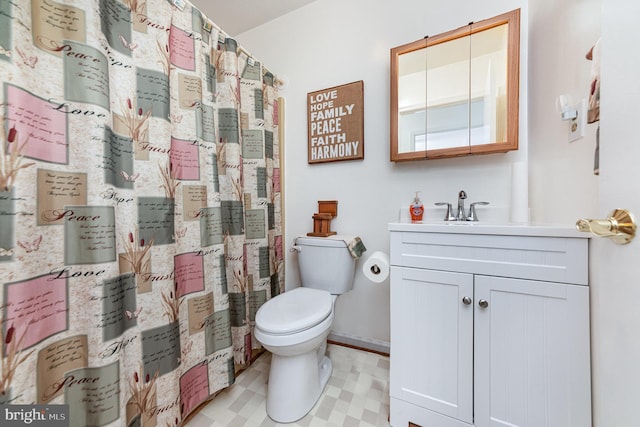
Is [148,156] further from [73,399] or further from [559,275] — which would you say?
[559,275]

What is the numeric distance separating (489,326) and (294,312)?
0.77 metres

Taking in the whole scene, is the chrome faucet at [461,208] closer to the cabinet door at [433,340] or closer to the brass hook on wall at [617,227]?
the cabinet door at [433,340]

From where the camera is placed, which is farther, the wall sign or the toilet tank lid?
the wall sign

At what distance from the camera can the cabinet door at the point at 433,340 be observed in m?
0.86

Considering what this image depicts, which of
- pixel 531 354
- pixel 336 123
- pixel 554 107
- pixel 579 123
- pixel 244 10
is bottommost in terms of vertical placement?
pixel 531 354

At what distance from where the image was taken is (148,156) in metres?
0.88

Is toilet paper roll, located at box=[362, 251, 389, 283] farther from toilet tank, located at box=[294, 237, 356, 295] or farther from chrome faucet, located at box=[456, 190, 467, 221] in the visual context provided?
chrome faucet, located at box=[456, 190, 467, 221]

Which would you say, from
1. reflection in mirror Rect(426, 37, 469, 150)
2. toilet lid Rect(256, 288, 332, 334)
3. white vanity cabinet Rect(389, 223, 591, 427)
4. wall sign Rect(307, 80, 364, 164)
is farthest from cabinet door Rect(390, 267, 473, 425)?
wall sign Rect(307, 80, 364, 164)

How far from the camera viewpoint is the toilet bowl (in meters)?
0.97

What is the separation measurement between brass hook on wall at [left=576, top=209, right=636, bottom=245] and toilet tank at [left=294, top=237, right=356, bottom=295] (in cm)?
100

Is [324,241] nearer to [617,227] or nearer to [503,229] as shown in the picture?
[503,229]

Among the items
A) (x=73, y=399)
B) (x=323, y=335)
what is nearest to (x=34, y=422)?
(x=73, y=399)

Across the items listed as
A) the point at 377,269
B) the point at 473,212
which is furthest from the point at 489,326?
A: the point at 473,212

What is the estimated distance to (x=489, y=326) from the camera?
82 cm
